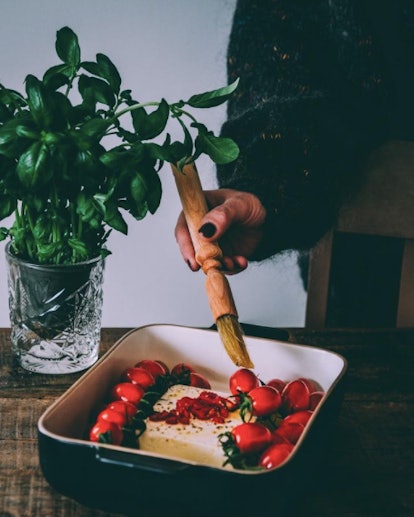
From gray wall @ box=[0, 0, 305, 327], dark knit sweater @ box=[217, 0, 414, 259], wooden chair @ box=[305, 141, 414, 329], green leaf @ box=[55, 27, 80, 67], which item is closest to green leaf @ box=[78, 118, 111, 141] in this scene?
green leaf @ box=[55, 27, 80, 67]

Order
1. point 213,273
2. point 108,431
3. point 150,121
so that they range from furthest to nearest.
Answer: point 213,273 < point 150,121 < point 108,431

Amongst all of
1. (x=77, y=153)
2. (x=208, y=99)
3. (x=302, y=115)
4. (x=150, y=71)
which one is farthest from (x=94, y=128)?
(x=150, y=71)

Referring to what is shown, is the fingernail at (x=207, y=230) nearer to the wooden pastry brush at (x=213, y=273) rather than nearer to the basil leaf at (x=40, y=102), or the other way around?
the wooden pastry brush at (x=213, y=273)

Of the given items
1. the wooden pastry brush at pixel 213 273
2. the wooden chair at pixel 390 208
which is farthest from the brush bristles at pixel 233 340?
the wooden chair at pixel 390 208

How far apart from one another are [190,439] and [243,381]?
0.52 ft

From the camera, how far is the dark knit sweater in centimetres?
129

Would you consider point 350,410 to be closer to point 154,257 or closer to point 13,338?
point 13,338

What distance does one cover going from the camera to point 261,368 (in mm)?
941

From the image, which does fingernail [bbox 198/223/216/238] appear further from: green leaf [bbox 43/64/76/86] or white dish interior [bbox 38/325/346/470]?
green leaf [bbox 43/64/76/86]

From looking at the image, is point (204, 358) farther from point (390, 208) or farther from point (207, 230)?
point (390, 208)

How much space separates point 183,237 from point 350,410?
34 centimetres

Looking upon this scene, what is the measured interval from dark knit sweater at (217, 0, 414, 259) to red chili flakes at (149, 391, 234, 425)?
502 mm

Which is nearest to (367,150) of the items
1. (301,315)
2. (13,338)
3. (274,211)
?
(274,211)

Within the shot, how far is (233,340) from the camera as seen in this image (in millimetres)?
880
